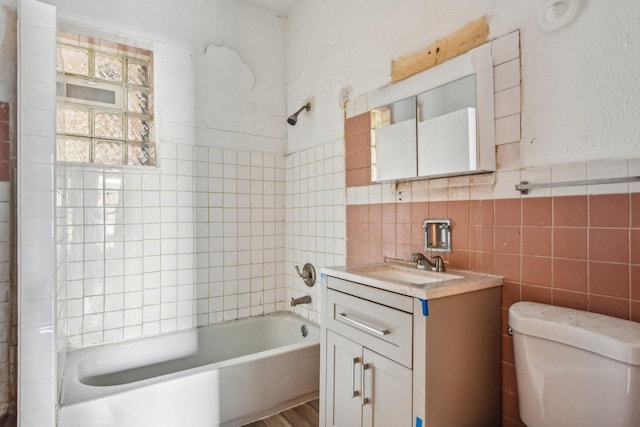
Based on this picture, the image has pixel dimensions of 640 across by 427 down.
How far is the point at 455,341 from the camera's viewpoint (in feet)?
3.97

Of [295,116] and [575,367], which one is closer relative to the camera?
[575,367]

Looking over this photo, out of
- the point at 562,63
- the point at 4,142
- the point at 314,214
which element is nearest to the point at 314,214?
the point at 314,214

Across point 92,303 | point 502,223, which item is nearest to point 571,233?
point 502,223

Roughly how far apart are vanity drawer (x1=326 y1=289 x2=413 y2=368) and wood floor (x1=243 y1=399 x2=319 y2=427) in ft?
2.21

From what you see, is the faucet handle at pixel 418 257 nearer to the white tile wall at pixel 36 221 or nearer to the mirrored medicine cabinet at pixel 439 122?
the mirrored medicine cabinet at pixel 439 122

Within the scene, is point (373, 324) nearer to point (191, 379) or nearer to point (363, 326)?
point (363, 326)

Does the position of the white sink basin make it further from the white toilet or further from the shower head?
the shower head

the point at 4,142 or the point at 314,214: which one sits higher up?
the point at 4,142

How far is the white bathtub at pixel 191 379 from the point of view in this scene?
1.57 metres

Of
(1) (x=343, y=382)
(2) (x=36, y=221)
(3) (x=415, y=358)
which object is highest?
(2) (x=36, y=221)

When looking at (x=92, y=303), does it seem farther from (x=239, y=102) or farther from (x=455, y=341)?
(x=455, y=341)

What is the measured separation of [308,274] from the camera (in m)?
2.47

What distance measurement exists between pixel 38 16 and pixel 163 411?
1.82 metres

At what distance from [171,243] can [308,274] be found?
3.11ft
